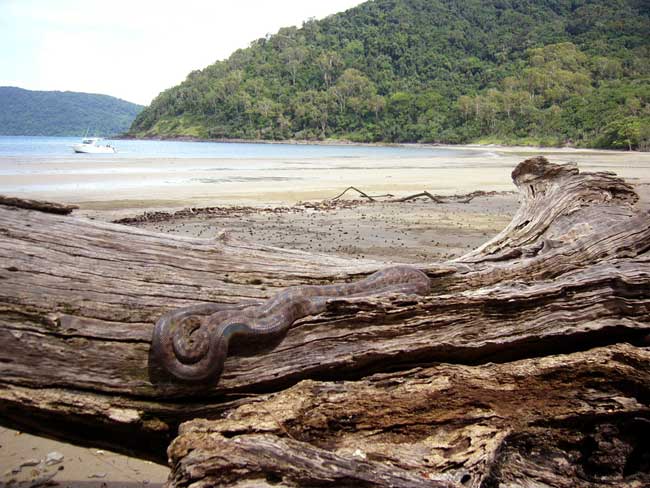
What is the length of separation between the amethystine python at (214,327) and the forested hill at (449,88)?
286 feet

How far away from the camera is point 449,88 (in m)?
156

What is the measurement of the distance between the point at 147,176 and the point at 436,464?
106 feet

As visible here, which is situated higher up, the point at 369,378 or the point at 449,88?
the point at 449,88

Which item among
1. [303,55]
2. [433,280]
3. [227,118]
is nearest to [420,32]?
[303,55]

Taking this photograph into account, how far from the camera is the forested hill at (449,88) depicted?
115m

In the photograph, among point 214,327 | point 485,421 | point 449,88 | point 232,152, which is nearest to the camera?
point 485,421

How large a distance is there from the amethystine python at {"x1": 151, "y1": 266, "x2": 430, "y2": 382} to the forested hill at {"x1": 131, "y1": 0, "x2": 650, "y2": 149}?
87.3 meters

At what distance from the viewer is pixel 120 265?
3994 mm

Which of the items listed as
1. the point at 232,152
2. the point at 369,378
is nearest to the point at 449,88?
the point at 232,152

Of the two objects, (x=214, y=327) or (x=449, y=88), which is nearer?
(x=214, y=327)

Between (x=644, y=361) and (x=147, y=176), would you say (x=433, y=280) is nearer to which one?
(x=644, y=361)

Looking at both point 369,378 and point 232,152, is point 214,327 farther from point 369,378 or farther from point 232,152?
point 232,152

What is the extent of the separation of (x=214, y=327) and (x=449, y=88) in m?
162

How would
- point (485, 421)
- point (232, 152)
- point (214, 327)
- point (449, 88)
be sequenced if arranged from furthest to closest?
point (449, 88) → point (232, 152) → point (214, 327) → point (485, 421)
